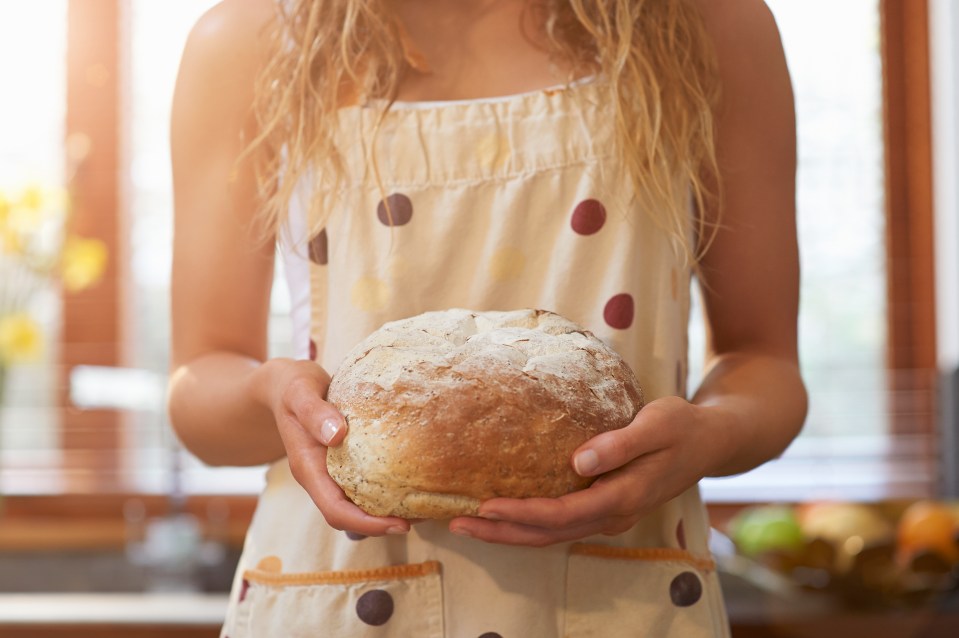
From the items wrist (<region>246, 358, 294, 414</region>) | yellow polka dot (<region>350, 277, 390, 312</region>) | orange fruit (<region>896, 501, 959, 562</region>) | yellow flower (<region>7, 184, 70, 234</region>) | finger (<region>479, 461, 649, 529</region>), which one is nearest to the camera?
finger (<region>479, 461, 649, 529</region>)

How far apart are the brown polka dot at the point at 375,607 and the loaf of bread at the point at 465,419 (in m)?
0.15

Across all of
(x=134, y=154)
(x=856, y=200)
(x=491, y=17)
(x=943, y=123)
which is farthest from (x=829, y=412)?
(x=491, y=17)

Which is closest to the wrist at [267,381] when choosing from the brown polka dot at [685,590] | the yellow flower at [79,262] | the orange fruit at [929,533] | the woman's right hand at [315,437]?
the woman's right hand at [315,437]

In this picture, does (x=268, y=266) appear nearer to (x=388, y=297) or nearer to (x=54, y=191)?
(x=388, y=297)

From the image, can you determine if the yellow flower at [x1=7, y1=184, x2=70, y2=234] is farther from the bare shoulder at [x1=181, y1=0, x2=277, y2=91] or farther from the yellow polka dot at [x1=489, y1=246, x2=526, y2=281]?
the yellow polka dot at [x1=489, y1=246, x2=526, y2=281]

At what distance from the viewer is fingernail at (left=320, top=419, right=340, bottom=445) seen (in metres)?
0.64

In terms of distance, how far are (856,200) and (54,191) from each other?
2079 mm

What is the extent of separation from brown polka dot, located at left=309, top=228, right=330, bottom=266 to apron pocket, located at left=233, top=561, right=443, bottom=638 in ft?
0.82

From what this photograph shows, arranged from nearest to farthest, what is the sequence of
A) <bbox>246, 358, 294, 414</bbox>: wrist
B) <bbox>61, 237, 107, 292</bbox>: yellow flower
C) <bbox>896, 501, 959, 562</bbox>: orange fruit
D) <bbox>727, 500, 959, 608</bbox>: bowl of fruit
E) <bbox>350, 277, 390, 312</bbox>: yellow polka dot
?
<bbox>246, 358, 294, 414</bbox>: wrist < <bbox>350, 277, 390, 312</bbox>: yellow polka dot < <bbox>727, 500, 959, 608</bbox>: bowl of fruit < <bbox>896, 501, 959, 562</bbox>: orange fruit < <bbox>61, 237, 107, 292</bbox>: yellow flower

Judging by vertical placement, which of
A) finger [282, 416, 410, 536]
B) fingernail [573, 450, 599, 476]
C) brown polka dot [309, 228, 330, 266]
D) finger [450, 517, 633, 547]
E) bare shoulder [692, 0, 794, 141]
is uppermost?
bare shoulder [692, 0, 794, 141]

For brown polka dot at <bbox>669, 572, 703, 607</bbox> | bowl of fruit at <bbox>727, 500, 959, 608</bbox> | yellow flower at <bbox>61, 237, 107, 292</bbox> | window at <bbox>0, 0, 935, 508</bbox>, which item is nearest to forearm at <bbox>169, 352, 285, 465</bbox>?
brown polka dot at <bbox>669, 572, 703, 607</bbox>

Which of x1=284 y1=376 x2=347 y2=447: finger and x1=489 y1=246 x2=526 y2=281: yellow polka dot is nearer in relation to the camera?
x1=284 y1=376 x2=347 y2=447: finger

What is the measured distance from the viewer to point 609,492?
0.62m

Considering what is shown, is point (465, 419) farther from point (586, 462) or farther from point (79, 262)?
point (79, 262)
